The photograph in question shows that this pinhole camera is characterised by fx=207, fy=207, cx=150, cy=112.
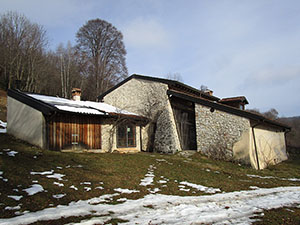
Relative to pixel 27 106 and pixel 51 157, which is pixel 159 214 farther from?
pixel 27 106

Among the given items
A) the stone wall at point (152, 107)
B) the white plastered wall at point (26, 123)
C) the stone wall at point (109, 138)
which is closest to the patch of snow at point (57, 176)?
the white plastered wall at point (26, 123)

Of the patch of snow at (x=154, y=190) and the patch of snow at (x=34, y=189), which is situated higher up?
the patch of snow at (x=34, y=189)

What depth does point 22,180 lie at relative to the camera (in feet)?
19.3

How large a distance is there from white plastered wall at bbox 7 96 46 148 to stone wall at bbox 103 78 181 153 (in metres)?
7.57

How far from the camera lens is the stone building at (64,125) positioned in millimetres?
10656

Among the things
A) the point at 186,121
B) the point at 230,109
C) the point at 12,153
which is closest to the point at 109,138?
the point at 186,121

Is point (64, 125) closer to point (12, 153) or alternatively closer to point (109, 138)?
point (12, 153)

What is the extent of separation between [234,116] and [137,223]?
411 inches

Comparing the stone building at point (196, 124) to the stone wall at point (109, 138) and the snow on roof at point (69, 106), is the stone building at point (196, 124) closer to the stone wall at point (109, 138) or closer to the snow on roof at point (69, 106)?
the stone wall at point (109, 138)

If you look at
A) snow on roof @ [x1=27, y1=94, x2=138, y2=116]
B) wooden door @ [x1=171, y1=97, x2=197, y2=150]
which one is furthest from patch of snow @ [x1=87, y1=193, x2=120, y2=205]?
wooden door @ [x1=171, y1=97, x2=197, y2=150]

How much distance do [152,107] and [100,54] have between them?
14.8m

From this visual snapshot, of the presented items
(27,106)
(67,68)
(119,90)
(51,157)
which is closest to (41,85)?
(67,68)

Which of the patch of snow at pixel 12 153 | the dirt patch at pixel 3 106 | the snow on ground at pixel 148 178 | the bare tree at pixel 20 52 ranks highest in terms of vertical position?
the bare tree at pixel 20 52

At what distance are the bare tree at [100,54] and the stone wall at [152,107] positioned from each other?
877 centimetres
